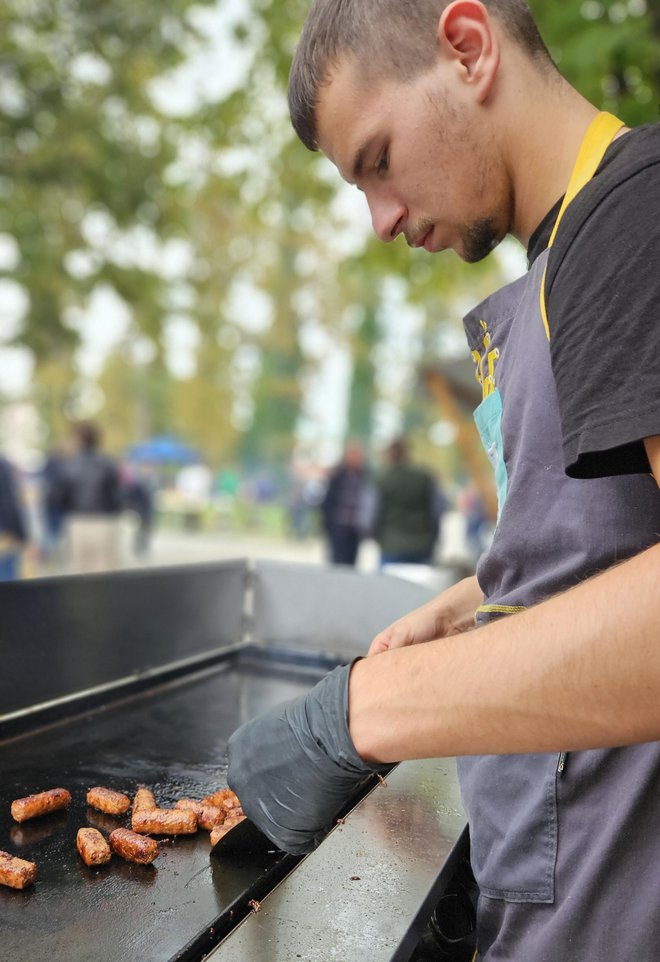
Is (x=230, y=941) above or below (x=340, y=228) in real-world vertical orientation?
below

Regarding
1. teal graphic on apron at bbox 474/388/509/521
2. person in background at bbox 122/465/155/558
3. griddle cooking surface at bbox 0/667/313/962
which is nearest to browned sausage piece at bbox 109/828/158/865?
griddle cooking surface at bbox 0/667/313/962

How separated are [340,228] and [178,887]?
36.1 ft

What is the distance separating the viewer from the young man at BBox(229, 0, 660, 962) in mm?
871

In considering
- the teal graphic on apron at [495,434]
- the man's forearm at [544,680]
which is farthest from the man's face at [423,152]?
the man's forearm at [544,680]

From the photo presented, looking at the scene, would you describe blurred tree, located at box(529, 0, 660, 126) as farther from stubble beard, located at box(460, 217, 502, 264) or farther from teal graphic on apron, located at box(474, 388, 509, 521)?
teal graphic on apron, located at box(474, 388, 509, 521)

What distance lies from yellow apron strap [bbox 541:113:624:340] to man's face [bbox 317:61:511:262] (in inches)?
5.8

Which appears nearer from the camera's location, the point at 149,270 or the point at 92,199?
the point at 92,199

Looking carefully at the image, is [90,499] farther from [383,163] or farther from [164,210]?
[383,163]

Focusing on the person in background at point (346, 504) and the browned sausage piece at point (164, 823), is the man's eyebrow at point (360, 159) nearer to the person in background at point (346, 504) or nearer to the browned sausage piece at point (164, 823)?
the browned sausage piece at point (164, 823)

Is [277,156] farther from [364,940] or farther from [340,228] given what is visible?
[364,940]

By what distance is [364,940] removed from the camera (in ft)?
3.81

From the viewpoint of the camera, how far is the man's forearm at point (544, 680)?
2.74 feet

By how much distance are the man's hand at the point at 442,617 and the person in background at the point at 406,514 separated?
21.3ft

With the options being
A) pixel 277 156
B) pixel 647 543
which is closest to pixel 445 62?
pixel 647 543
